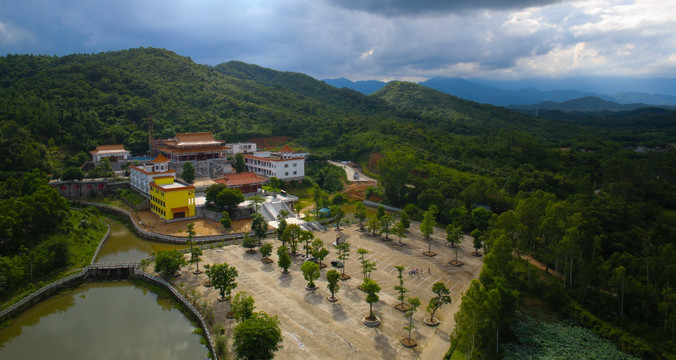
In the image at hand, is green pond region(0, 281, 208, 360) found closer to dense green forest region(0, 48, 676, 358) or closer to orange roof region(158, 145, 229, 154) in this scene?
dense green forest region(0, 48, 676, 358)

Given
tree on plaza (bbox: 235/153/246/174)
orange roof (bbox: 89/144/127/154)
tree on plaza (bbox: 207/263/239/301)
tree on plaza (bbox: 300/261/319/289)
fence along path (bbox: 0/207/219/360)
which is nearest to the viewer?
fence along path (bbox: 0/207/219/360)

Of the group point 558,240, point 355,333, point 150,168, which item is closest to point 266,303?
point 355,333

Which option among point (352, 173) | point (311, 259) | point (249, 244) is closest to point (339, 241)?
point (311, 259)

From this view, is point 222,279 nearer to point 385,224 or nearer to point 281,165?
point 385,224

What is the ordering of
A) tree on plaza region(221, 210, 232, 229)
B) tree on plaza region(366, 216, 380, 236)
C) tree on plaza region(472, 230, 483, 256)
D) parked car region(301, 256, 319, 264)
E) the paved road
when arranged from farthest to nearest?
the paved road, tree on plaza region(221, 210, 232, 229), tree on plaza region(366, 216, 380, 236), tree on plaza region(472, 230, 483, 256), parked car region(301, 256, 319, 264)

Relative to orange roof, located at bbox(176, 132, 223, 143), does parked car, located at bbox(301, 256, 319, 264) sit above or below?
below

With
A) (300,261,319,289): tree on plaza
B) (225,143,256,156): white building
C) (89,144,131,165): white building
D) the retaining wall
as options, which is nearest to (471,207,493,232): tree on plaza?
the retaining wall

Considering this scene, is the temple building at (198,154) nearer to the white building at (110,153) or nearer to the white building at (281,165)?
the white building at (281,165)
